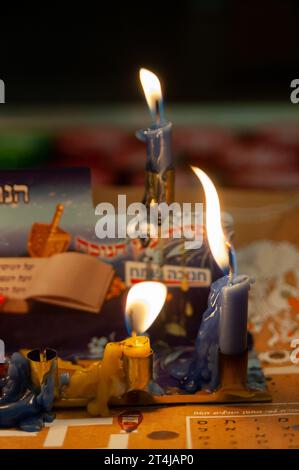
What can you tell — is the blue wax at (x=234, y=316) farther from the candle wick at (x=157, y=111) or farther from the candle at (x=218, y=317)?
the candle wick at (x=157, y=111)

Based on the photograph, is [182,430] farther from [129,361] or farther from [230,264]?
[230,264]

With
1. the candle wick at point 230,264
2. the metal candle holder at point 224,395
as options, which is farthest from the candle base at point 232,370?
the candle wick at point 230,264

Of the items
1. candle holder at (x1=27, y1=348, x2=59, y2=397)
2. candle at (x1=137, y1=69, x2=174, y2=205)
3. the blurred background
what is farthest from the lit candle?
the blurred background

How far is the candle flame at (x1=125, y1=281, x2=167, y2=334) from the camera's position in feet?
3.51

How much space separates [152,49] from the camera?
2252mm

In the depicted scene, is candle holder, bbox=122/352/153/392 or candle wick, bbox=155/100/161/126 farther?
candle wick, bbox=155/100/161/126

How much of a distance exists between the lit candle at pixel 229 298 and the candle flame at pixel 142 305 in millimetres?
81

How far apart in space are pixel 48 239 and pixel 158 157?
0.73 feet

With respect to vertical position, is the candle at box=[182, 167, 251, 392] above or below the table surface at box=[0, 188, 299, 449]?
above

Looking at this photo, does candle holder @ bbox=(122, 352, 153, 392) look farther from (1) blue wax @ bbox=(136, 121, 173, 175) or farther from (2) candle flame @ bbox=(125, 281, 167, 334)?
(1) blue wax @ bbox=(136, 121, 173, 175)

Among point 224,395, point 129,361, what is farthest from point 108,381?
point 224,395

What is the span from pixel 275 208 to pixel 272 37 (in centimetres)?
81
